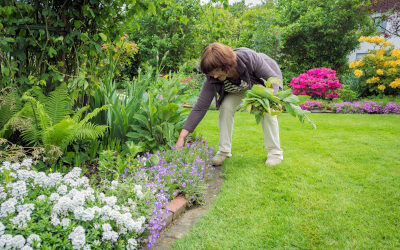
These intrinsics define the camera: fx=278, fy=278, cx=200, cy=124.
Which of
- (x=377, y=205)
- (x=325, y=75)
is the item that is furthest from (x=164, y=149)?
(x=325, y=75)

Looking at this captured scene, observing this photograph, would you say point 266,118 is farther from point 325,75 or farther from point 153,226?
Answer: point 325,75

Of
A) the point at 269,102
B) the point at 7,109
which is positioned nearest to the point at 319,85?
the point at 269,102

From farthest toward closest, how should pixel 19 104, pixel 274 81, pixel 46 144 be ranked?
pixel 274 81
pixel 19 104
pixel 46 144

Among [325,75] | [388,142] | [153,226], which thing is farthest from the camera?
[325,75]

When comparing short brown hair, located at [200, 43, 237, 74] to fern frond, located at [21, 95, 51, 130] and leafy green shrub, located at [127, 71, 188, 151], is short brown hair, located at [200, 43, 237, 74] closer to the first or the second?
leafy green shrub, located at [127, 71, 188, 151]

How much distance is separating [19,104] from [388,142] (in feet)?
15.7

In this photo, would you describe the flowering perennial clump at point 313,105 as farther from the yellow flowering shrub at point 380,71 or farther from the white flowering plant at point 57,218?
the white flowering plant at point 57,218

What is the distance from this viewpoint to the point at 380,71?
8.57m

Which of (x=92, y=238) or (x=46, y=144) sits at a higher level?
(x=46, y=144)

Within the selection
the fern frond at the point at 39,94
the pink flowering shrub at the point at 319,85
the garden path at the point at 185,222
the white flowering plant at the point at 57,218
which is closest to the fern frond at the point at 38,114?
the fern frond at the point at 39,94

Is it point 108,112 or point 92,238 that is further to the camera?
point 108,112

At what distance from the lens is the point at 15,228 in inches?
54.8

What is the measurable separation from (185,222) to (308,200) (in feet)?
3.51

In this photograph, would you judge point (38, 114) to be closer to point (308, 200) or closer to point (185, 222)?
point (185, 222)
